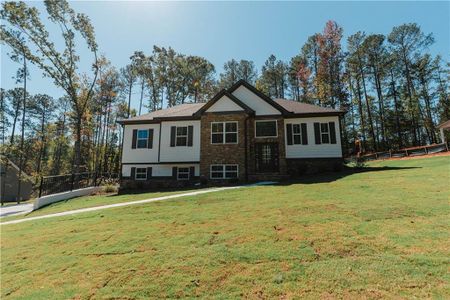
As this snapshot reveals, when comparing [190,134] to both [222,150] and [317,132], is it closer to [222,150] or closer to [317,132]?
[222,150]

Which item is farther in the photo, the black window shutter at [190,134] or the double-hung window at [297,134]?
the black window shutter at [190,134]

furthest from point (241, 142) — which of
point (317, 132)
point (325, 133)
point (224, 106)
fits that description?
point (325, 133)

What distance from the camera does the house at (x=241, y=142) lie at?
637 inches

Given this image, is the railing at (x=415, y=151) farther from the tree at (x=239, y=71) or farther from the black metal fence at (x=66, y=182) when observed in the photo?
the black metal fence at (x=66, y=182)

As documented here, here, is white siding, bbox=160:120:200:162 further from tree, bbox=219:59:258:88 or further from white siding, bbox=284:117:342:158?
tree, bbox=219:59:258:88

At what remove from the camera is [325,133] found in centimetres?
1659

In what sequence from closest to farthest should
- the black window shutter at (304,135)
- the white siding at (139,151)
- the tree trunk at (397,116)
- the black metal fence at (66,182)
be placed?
1. the black metal fence at (66,182)
2. the black window shutter at (304,135)
3. the white siding at (139,151)
4. the tree trunk at (397,116)

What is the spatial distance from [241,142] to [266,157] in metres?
2.04

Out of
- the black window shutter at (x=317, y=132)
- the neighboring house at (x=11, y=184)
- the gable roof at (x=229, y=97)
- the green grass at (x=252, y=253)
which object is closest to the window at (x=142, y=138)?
the gable roof at (x=229, y=97)

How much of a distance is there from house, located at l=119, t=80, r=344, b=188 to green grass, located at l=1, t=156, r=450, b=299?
8.61 meters

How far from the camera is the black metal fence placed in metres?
15.6

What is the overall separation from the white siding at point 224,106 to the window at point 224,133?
96cm

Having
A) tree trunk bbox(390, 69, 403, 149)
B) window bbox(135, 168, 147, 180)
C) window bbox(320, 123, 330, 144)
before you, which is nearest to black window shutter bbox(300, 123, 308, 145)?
window bbox(320, 123, 330, 144)

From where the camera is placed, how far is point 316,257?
3957 mm
